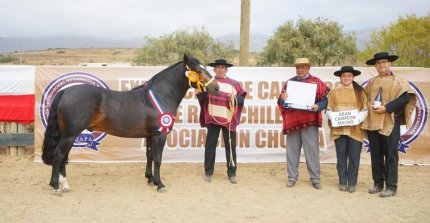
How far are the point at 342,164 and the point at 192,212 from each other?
2.43 m

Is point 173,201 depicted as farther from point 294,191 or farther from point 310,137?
point 310,137

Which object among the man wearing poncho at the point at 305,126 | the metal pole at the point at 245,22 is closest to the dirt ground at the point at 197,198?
the man wearing poncho at the point at 305,126

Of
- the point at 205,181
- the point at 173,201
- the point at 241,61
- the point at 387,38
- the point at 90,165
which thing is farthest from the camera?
the point at 387,38

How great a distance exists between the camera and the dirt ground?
15.7 ft

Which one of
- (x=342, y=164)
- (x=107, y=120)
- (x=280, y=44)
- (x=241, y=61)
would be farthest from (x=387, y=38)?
(x=107, y=120)

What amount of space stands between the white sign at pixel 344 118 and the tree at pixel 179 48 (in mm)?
15708

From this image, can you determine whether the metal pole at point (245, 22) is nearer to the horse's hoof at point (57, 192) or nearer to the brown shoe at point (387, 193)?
the brown shoe at point (387, 193)

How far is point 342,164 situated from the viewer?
19.8 feet

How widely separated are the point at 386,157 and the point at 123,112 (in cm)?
372

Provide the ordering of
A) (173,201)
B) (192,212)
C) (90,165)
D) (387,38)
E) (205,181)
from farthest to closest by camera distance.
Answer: (387,38), (90,165), (205,181), (173,201), (192,212)

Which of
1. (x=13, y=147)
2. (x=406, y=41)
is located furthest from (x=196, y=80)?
(x=406, y=41)

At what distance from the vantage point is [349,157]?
5.98m

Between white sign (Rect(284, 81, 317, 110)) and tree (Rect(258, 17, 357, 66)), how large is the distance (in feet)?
45.6

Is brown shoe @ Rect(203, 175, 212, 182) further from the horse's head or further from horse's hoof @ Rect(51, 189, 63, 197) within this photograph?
horse's hoof @ Rect(51, 189, 63, 197)
